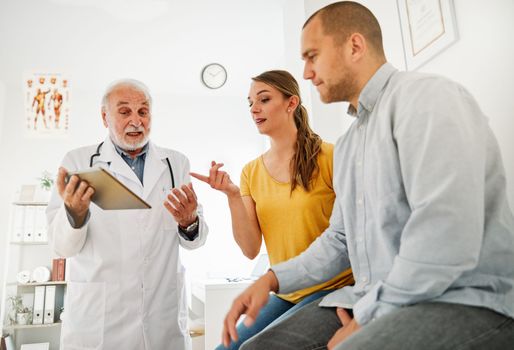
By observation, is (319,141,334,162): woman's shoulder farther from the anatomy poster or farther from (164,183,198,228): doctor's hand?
the anatomy poster

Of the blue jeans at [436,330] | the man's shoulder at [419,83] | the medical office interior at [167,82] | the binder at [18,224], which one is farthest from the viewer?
the binder at [18,224]

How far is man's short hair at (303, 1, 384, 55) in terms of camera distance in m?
1.00

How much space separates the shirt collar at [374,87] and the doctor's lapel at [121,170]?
100 centimetres

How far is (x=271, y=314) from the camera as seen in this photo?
1.24 meters

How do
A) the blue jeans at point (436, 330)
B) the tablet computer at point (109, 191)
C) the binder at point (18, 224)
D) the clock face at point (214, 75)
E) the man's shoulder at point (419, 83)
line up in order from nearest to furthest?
the blue jeans at point (436, 330) → the man's shoulder at point (419, 83) → the tablet computer at point (109, 191) → the binder at point (18, 224) → the clock face at point (214, 75)

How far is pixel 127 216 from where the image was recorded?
1.52 m

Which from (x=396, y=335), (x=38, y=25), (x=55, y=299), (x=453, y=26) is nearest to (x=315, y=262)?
(x=396, y=335)

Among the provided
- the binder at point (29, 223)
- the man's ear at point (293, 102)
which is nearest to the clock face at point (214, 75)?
the binder at point (29, 223)

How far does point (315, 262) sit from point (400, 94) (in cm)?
49

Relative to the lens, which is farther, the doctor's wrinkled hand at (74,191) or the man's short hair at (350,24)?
the doctor's wrinkled hand at (74,191)

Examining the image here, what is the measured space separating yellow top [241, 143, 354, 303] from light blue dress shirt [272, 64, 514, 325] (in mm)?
345

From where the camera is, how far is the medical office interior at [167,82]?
285 cm

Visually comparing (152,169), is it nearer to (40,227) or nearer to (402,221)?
(402,221)

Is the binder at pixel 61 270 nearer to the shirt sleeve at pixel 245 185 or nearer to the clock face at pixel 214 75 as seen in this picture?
the clock face at pixel 214 75
